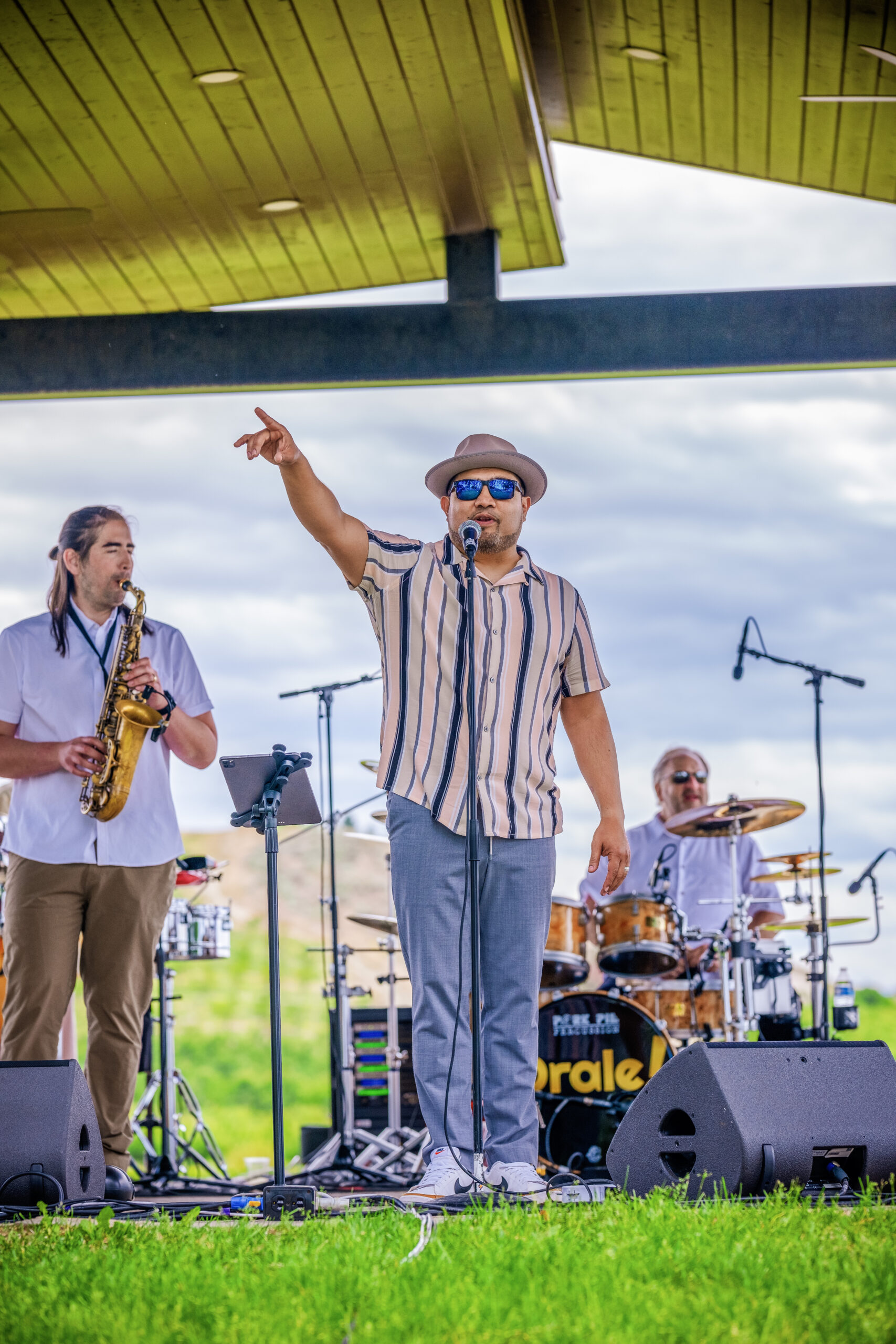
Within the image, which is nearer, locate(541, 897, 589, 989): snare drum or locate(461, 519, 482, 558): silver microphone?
locate(461, 519, 482, 558): silver microphone

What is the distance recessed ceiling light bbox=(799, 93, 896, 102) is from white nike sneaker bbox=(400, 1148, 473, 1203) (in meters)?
3.62

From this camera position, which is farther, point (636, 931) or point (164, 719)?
point (636, 931)

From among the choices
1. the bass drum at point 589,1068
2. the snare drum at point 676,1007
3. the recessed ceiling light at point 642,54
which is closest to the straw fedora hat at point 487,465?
the recessed ceiling light at point 642,54

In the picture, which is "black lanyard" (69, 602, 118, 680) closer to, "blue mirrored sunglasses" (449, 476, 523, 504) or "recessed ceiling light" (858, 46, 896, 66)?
"blue mirrored sunglasses" (449, 476, 523, 504)

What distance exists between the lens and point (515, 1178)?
347 centimetres

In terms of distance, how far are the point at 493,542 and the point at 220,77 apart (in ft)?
8.07

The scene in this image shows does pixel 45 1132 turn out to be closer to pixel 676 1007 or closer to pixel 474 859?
pixel 474 859

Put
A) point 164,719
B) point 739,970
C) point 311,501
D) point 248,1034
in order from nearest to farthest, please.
A: point 311,501, point 164,719, point 739,970, point 248,1034

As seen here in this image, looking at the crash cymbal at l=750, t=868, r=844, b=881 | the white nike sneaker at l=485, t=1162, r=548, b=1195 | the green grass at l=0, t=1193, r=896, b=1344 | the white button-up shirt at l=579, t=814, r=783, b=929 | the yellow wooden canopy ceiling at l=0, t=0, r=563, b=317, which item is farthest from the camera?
the white button-up shirt at l=579, t=814, r=783, b=929

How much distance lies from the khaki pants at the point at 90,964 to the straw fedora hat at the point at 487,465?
153cm

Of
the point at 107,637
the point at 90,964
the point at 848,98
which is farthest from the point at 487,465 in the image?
the point at 848,98

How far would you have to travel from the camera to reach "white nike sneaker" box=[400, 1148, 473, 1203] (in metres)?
3.35

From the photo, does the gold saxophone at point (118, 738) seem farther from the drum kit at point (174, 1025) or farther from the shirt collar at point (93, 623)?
the drum kit at point (174, 1025)

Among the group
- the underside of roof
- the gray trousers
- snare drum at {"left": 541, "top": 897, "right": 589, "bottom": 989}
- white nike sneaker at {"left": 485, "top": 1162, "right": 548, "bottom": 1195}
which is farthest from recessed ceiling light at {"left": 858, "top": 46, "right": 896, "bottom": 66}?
white nike sneaker at {"left": 485, "top": 1162, "right": 548, "bottom": 1195}
